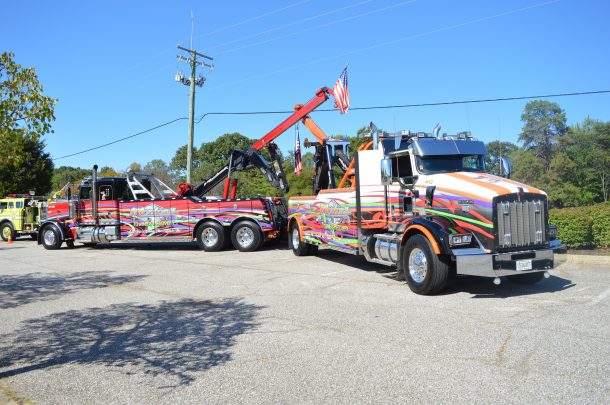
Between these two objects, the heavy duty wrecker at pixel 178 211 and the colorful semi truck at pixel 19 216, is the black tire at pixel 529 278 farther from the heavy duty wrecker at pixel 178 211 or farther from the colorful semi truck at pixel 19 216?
the colorful semi truck at pixel 19 216

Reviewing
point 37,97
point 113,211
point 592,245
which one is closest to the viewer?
point 37,97

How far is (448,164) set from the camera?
926 centimetres

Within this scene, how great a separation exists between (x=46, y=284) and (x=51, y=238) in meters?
9.18

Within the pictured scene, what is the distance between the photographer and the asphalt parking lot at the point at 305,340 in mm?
4320

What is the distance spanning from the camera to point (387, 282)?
9.67 meters

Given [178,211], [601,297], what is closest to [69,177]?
[178,211]

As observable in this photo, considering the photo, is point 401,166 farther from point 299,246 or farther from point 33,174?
point 33,174

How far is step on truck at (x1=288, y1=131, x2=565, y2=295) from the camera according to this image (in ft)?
25.5

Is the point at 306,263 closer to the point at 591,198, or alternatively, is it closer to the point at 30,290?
the point at 30,290

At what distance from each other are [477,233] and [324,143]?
756cm

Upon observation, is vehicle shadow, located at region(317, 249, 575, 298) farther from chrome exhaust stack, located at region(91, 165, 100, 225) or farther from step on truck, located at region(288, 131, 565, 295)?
chrome exhaust stack, located at region(91, 165, 100, 225)

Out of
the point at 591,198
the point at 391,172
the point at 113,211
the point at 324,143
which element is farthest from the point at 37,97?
the point at 591,198

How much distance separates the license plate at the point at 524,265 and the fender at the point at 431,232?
1.13 meters

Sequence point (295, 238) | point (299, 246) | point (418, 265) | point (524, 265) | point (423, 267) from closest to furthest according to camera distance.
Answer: point (524, 265)
point (423, 267)
point (418, 265)
point (299, 246)
point (295, 238)
